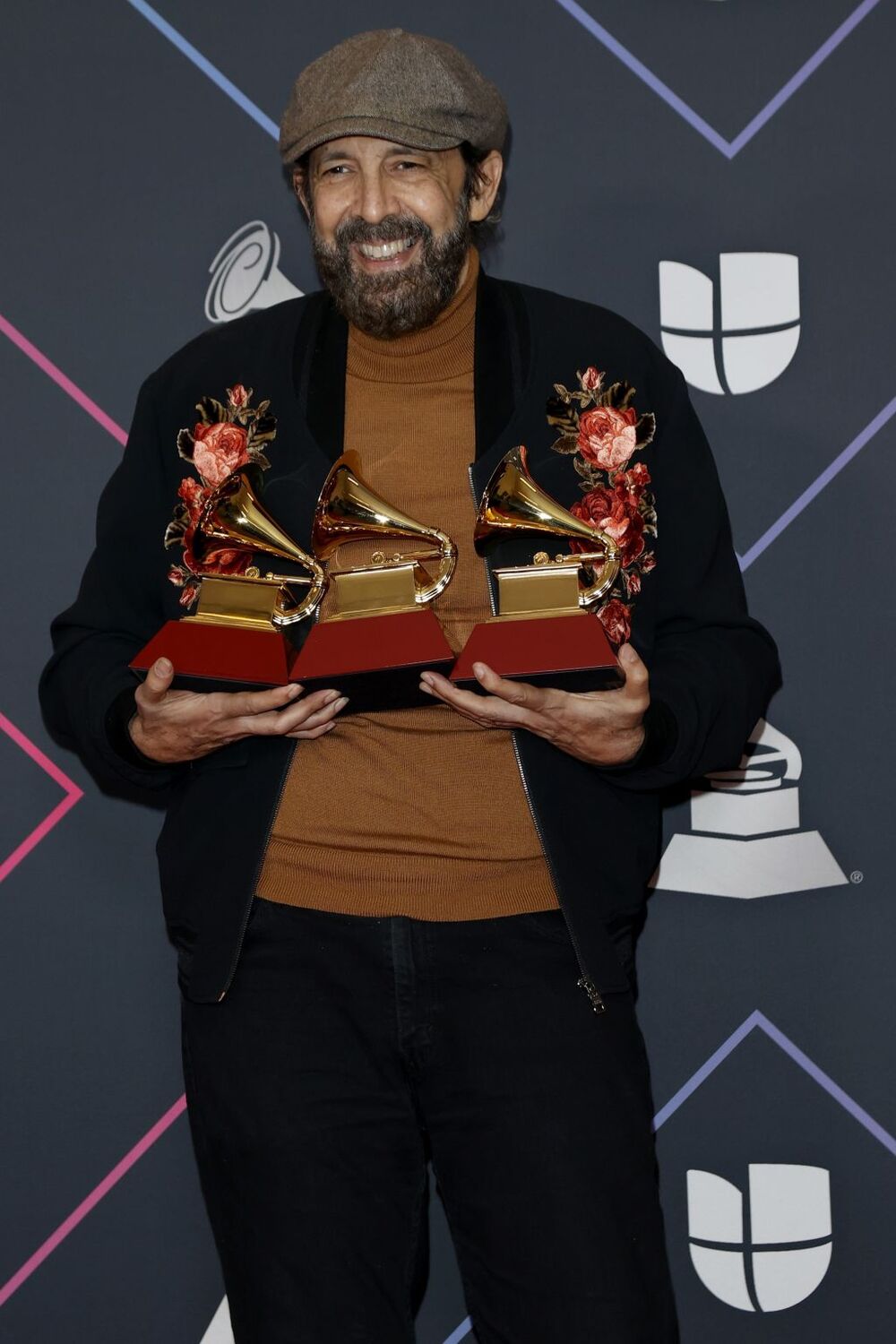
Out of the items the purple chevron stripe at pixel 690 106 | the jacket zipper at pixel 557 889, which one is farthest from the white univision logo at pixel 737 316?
the jacket zipper at pixel 557 889

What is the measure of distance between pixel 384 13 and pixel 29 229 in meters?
0.57

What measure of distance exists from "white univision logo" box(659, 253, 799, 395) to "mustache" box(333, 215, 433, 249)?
48cm

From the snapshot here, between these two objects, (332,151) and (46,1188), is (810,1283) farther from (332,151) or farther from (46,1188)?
(332,151)

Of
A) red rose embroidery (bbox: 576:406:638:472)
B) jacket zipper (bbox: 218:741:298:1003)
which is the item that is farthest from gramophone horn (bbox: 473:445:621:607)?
jacket zipper (bbox: 218:741:298:1003)

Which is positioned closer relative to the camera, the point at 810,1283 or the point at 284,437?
the point at 284,437

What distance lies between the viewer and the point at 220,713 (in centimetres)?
158

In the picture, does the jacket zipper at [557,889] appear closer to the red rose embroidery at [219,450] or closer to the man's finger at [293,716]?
the man's finger at [293,716]

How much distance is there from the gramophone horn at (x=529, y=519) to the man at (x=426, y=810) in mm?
47

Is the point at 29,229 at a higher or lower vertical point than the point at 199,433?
higher

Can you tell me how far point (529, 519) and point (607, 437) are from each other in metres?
0.18

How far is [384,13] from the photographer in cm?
212

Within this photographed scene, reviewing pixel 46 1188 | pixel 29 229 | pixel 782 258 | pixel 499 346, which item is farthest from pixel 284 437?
pixel 46 1188

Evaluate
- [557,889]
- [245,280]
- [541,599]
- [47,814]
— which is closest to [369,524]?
[541,599]

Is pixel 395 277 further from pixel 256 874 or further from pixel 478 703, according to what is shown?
pixel 256 874
